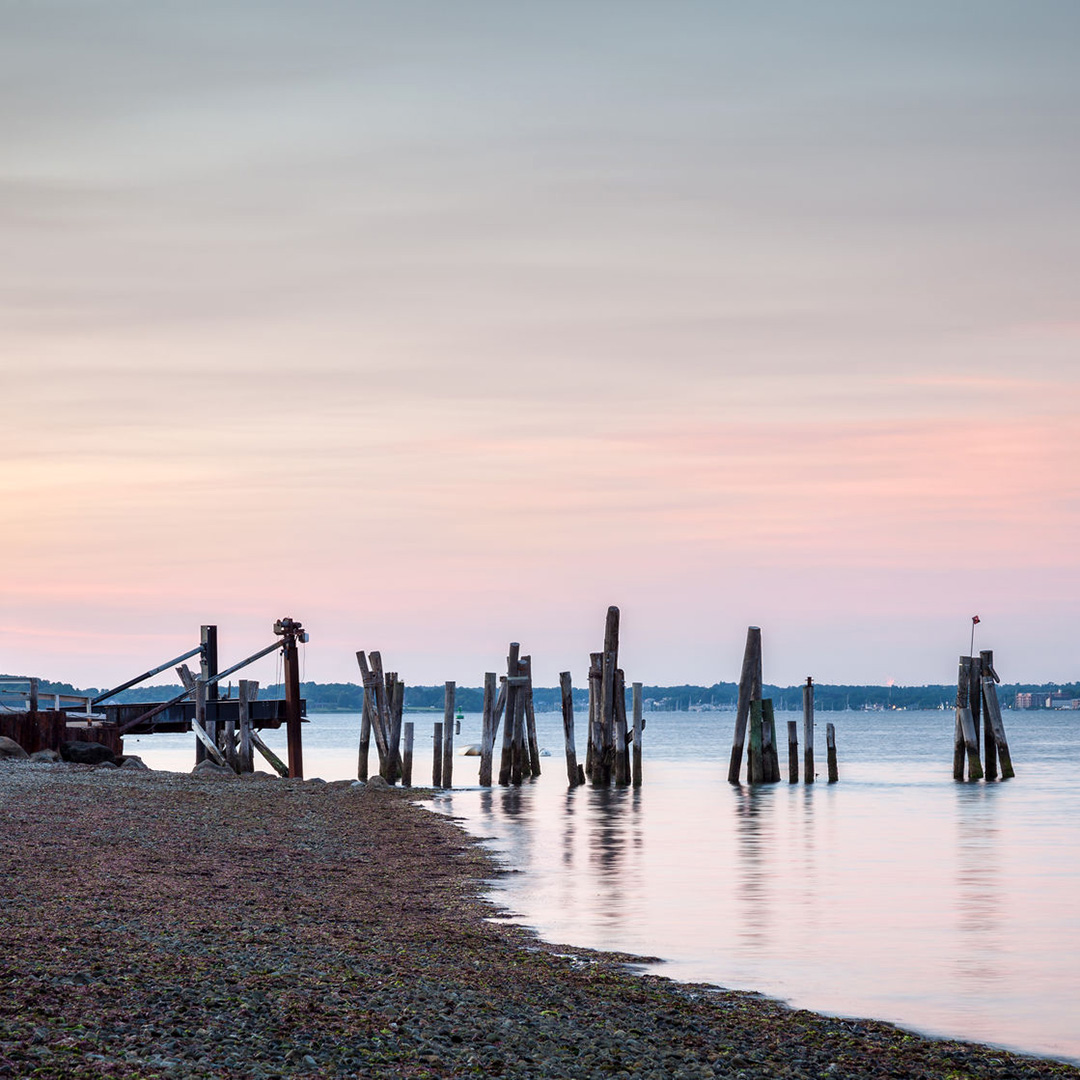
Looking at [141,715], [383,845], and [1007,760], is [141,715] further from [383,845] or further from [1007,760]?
[1007,760]

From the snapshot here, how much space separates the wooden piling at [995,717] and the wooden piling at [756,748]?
21.2 ft

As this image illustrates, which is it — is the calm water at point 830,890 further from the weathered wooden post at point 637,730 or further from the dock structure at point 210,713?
the dock structure at point 210,713

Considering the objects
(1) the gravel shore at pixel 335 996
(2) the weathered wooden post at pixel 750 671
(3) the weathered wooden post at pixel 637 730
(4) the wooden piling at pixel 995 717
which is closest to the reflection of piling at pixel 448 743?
(3) the weathered wooden post at pixel 637 730

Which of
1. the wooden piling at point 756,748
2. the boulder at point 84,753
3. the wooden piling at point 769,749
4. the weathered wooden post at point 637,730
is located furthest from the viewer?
the wooden piling at point 769,749

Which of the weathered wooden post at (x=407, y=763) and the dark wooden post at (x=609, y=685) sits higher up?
the dark wooden post at (x=609, y=685)

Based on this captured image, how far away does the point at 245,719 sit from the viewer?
4016cm

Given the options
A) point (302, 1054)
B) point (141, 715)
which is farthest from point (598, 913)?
point (141, 715)

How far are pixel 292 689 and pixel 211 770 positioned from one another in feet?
10.6

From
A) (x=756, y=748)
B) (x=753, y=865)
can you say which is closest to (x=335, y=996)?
(x=753, y=865)

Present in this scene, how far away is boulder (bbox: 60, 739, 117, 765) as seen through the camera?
35.6 metres

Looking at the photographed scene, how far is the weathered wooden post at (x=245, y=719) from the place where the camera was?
131 ft

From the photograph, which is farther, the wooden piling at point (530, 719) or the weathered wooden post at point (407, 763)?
the wooden piling at point (530, 719)

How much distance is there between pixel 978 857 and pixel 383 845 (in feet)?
34.5

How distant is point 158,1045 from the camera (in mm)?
7723
